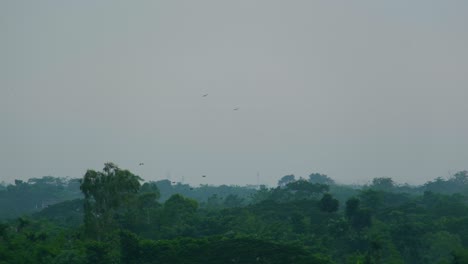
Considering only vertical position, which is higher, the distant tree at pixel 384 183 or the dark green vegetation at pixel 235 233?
the distant tree at pixel 384 183

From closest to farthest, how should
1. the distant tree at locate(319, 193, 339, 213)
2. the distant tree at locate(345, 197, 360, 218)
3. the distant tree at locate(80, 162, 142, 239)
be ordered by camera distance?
the distant tree at locate(80, 162, 142, 239) < the distant tree at locate(345, 197, 360, 218) < the distant tree at locate(319, 193, 339, 213)

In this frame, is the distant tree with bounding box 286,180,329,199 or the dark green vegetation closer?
the dark green vegetation

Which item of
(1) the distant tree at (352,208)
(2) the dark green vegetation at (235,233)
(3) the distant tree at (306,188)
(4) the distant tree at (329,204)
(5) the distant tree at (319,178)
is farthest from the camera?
(5) the distant tree at (319,178)

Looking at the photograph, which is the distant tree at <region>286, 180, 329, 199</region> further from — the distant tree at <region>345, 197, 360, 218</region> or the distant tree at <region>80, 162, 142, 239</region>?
the distant tree at <region>80, 162, 142, 239</region>

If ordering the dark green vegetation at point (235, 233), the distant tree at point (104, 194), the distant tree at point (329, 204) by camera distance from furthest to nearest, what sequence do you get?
the distant tree at point (329, 204) → the distant tree at point (104, 194) → the dark green vegetation at point (235, 233)

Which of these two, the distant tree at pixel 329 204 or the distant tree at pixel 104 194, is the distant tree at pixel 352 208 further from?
the distant tree at pixel 104 194

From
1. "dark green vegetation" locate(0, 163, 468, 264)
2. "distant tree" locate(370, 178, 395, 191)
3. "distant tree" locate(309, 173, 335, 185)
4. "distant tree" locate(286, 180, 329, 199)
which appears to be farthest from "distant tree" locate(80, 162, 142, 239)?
"distant tree" locate(309, 173, 335, 185)

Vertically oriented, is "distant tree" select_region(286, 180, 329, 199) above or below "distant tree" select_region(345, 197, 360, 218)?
above

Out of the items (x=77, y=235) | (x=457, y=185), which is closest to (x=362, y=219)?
(x=77, y=235)

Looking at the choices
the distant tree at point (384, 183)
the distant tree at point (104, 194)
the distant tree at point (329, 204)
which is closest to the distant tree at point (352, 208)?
the distant tree at point (329, 204)

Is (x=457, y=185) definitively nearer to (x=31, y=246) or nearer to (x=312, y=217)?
(x=312, y=217)

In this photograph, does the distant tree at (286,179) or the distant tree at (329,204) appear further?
the distant tree at (286,179)
